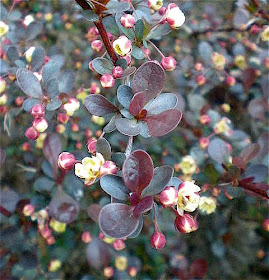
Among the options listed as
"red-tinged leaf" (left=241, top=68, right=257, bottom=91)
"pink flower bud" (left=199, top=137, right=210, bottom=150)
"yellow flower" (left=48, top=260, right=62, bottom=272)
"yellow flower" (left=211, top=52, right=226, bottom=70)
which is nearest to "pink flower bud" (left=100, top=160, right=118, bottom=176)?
"pink flower bud" (left=199, top=137, right=210, bottom=150)

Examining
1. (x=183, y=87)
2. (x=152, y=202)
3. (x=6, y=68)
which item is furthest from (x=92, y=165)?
(x=183, y=87)

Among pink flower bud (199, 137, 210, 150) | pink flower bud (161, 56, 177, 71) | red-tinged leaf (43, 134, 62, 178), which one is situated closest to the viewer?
pink flower bud (161, 56, 177, 71)

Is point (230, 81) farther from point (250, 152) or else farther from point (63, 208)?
point (63, 208)

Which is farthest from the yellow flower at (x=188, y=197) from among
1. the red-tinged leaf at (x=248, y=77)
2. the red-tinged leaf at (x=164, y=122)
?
the red-tinged leaf at (x=248, y=77)

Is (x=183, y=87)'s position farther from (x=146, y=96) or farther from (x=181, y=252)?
(x=146, y=96)

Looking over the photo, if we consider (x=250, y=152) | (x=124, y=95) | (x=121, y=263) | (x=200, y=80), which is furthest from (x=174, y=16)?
(x=121, y=263)

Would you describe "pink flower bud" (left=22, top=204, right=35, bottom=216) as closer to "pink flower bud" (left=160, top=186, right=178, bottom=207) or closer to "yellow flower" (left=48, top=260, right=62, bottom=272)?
"yellow flower" (left=48, top=260, right=62, bottom=272)
